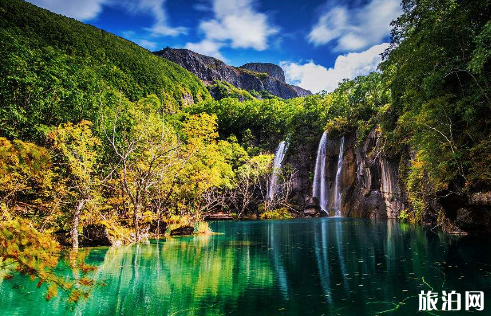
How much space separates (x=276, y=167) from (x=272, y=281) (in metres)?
41.5

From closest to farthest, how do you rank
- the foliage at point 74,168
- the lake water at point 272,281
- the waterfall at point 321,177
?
the lake water at point 272,281 < the foliage at point 74,168 < the waterfall at point 321,177

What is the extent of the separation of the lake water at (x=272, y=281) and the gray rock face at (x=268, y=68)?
507ft

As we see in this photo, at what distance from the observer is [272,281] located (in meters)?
9.18

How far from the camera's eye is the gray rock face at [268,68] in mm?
162500

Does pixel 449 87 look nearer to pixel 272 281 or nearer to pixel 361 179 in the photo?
pixel 272 281

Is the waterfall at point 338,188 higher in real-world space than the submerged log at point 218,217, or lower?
higher

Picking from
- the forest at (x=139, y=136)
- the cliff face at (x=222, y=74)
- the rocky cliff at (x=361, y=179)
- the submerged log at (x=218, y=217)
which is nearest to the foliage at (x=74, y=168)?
the forest at (x=139, y=136)

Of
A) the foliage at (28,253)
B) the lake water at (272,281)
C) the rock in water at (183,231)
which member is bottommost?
the lake water at (272,281)

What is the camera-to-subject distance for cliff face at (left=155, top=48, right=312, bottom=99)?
11200 centimetres

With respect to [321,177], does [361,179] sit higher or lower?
lower

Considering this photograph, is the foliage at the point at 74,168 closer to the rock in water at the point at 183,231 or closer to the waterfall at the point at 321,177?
the rock in water at the point at 183,231

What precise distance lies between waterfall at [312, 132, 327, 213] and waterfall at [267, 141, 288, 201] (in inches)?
218

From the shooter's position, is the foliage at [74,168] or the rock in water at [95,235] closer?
the foliage at [74,168]

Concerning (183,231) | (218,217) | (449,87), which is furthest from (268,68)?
(449,87)
